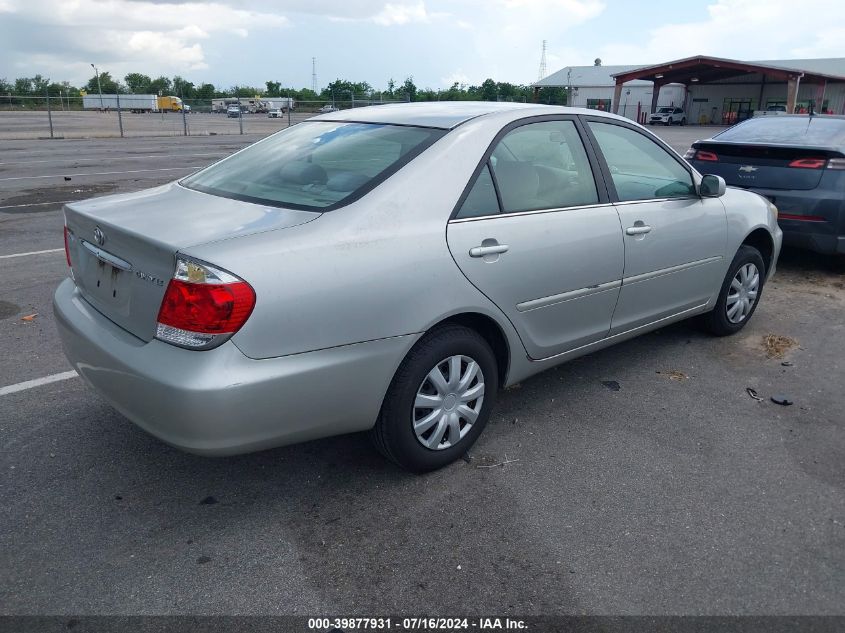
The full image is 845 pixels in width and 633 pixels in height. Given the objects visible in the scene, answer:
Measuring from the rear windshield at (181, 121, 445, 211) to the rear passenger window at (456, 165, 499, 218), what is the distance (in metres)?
0.29

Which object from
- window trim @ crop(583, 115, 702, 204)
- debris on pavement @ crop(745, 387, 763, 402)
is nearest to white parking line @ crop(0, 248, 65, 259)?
window trim @ crop(583, 115, 702, 204)

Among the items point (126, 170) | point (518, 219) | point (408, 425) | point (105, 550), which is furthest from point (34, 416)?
point (126, 170)

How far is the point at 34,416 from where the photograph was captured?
3.72m

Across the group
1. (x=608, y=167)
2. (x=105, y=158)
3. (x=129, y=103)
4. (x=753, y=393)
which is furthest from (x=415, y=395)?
(x=129, y=103)

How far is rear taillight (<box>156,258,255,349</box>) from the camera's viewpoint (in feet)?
8.18

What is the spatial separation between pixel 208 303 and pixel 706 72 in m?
55.9

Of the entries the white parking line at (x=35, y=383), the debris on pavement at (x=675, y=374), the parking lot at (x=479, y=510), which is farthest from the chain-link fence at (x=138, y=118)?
the debris on pavement at (x=675, y=374)

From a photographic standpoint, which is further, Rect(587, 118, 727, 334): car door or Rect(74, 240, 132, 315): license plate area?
Rect(587, 118, 727, 334): car door

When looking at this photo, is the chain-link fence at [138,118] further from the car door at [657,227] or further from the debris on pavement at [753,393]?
the debris on pavement at [753,393]

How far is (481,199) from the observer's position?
3.28m

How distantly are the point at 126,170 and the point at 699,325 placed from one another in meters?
12.4

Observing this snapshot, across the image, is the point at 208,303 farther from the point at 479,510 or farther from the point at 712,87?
the point at 712,87

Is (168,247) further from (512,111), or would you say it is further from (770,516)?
(770,516)

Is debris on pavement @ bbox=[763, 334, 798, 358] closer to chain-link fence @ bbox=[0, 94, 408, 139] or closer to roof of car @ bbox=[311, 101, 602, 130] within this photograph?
roof of car @ bbox=[311, 101, 602, 130]
